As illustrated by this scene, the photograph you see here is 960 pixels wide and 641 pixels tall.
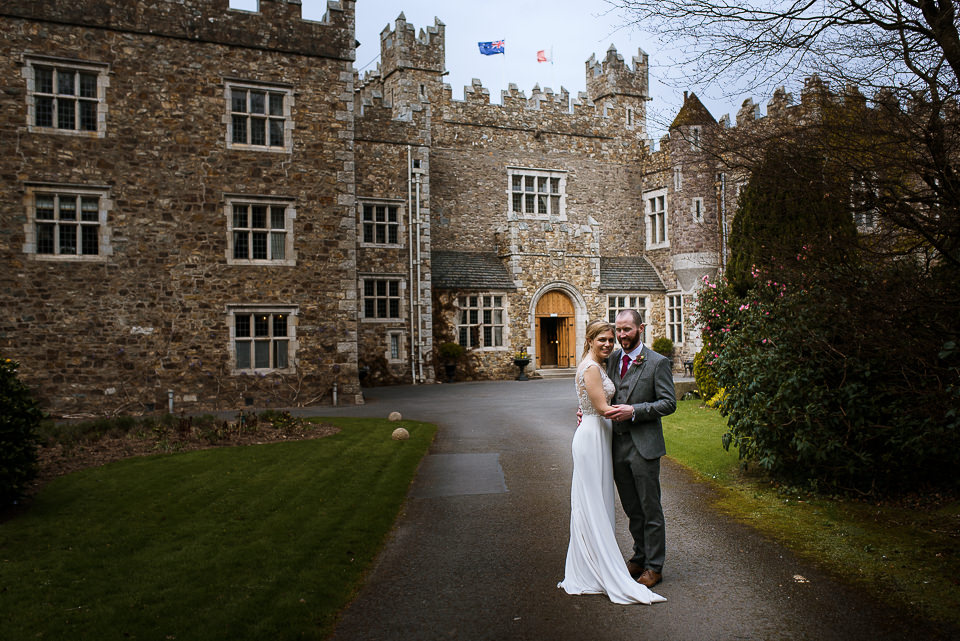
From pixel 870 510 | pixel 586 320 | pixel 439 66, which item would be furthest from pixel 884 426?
pixel 439 66

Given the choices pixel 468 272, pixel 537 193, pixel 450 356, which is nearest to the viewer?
pixel 450 356

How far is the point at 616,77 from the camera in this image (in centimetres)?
3300

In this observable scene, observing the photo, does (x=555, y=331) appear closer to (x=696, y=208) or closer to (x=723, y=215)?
(x=696, y=208)

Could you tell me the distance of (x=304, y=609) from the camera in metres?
5.39

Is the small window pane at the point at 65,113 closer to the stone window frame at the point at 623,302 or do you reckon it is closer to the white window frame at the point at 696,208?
the stone window frame at the point at 623,302

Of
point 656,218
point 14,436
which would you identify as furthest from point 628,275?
point 14,436

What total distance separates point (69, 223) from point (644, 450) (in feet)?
51.8

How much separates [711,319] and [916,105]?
35.6ft

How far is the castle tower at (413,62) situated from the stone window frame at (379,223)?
4.34 meters

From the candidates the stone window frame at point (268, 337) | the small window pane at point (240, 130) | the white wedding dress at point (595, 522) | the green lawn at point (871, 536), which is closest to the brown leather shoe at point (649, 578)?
the white wedding dress at point (595, 522)

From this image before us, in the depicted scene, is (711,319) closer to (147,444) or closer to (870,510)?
(870,510)

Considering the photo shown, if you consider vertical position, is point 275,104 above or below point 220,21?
below

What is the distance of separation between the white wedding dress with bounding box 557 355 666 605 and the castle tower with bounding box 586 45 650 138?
A: 28.6 m

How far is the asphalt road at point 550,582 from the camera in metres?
4.98
